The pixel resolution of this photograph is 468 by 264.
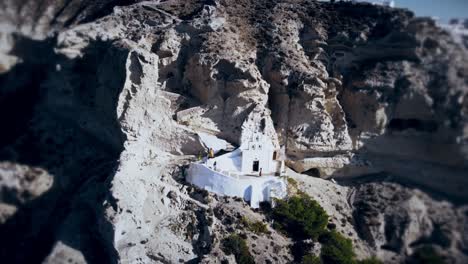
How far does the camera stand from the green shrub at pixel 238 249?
17172 mm

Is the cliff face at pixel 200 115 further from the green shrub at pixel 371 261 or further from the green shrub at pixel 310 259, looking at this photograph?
the green shrub at pixel 310 259

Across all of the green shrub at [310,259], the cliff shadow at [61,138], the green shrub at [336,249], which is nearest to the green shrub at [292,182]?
the green shrub at [336,249]

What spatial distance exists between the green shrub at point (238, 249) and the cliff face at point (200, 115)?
392mm

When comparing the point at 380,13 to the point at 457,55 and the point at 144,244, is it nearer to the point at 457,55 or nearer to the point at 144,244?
the point at 457,55

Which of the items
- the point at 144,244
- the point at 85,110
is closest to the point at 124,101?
the point at 85,110

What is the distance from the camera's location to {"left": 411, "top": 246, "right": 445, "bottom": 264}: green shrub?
13.5m

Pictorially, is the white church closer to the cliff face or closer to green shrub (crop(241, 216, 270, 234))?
the cliff face

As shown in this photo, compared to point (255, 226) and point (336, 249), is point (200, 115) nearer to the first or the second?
point (255, 226)

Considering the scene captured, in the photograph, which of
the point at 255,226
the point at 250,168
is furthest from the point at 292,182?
the point at 255,226

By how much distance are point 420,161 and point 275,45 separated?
29.9ft

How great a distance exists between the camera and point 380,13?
824 inches

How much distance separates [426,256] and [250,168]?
8.37 m

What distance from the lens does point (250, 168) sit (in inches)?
769

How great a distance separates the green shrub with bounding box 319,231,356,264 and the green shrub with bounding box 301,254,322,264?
0.30 meters
